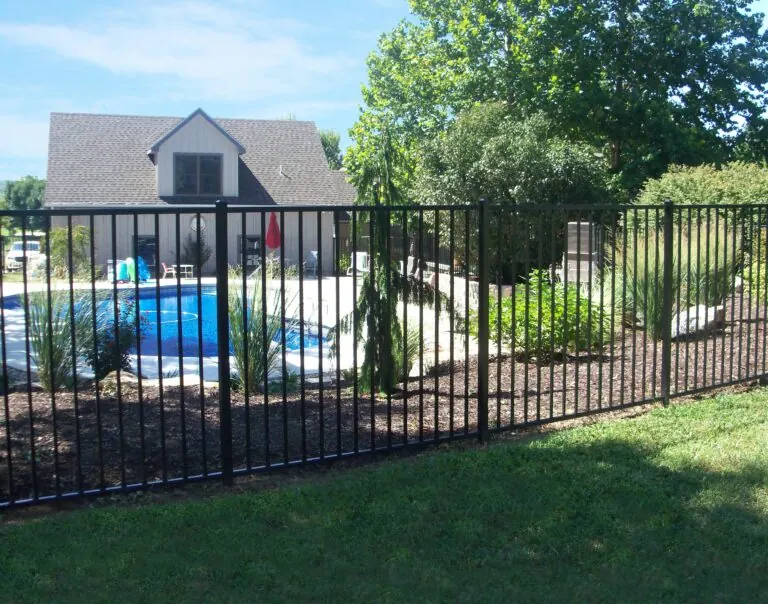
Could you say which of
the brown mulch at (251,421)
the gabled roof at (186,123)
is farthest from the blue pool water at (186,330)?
the gabled roof at (186,123)

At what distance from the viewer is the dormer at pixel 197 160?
29797 millimetres

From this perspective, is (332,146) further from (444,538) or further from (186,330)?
(444,538)

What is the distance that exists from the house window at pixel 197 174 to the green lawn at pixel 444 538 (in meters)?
25.8

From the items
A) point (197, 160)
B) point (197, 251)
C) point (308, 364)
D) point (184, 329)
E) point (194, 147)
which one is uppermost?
point (194, 147)

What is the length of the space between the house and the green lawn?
2224 cm

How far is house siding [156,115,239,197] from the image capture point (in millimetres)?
29797

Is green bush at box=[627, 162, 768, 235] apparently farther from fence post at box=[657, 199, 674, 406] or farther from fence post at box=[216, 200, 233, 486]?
fence post at box=[216, 200, 233, 486]

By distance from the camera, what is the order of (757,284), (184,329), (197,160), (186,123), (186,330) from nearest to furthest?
(757,284), (186,330), (184,329), (186,123), (197,160)

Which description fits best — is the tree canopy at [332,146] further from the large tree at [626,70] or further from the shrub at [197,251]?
the shrub at [197,251]

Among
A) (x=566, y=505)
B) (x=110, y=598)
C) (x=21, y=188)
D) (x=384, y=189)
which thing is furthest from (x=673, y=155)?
(x=21, y=188)

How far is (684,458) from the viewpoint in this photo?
18.6 ft

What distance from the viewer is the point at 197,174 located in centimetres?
3028

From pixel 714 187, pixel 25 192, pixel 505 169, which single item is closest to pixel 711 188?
pixel 714 187

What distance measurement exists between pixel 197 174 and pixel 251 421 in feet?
81.7
